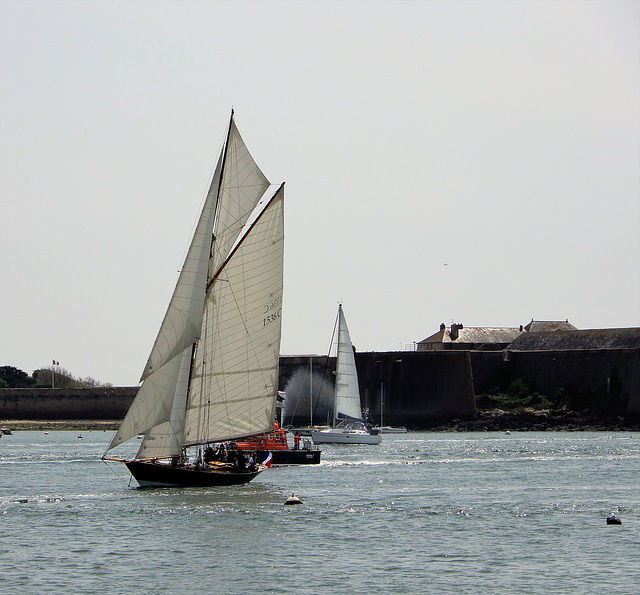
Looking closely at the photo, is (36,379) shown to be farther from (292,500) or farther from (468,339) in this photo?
(292,500)

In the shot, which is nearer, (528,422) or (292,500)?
(292,500)

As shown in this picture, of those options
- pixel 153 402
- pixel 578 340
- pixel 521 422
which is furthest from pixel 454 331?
pixel 153 402

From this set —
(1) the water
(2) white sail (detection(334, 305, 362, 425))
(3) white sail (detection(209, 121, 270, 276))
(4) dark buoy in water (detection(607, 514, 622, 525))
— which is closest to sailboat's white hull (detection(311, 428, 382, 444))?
(2) white sail (detection(334, 305, 362, 425))

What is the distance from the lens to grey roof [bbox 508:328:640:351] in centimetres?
11638

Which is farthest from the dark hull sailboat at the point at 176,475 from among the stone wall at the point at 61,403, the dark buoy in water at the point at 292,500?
the stone wall at the point at 61,403

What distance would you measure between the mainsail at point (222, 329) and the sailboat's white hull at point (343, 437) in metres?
39.1

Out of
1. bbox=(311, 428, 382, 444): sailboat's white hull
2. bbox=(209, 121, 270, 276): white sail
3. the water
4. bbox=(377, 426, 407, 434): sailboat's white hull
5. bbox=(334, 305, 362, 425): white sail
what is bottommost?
the water

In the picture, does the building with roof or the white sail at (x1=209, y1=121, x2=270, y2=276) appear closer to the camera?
the white sail at (x1=209, y1=121, x2=270, y2=276)

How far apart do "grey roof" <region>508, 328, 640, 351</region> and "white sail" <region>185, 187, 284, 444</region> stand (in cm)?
7576

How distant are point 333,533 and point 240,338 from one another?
11.7 m

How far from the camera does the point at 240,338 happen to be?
1698 inches

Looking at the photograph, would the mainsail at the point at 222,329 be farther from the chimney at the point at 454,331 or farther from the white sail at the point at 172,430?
the chimney at the point at 454,331

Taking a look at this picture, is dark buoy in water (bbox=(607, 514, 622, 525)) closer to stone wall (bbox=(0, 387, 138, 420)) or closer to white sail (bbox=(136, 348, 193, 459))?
white sail (bbox=(136, 348, 193, 459))

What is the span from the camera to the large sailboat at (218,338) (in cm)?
4150
